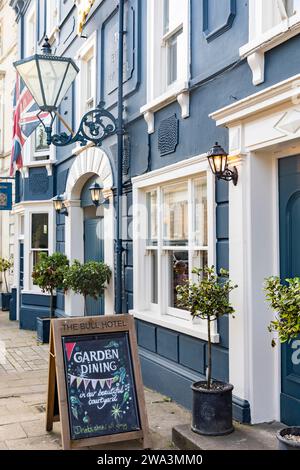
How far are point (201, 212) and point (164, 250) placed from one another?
1.13 meters

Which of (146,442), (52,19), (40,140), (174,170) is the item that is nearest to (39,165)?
(40,140)

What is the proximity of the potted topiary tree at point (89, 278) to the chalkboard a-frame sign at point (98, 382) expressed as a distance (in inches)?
132

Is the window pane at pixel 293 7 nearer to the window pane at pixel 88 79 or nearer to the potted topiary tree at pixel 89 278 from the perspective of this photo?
the potted topiary tree at pixel 89 278

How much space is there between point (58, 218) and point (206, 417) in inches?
322

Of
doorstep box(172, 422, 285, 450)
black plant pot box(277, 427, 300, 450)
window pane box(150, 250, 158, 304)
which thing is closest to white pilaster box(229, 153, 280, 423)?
doorstep box(172, 422, 285, 450)

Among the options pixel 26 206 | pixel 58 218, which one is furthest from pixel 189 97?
pixel 26 206

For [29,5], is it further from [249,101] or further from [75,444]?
[75,444]

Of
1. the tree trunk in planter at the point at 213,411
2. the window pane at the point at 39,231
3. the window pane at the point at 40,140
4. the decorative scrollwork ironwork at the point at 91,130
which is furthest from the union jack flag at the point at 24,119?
the tree trunk in planter at the point at 213,411

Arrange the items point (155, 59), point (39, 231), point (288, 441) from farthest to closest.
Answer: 1. point (39, 231)
2. point (155, 59)
3. point (288, 441)

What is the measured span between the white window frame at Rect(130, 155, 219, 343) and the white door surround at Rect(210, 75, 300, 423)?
54 centimetres

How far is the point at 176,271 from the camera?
6773 mm

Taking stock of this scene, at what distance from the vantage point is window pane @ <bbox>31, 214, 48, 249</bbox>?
12805mm

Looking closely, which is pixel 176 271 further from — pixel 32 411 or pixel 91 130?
pixel 91 130

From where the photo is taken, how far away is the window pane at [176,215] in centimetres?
649
